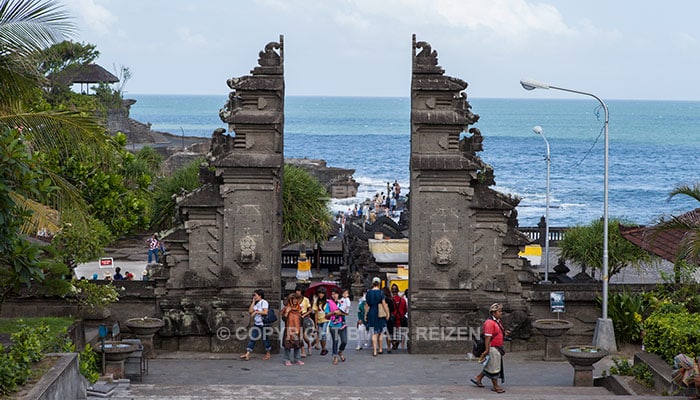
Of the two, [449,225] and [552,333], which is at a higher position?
[449,225]

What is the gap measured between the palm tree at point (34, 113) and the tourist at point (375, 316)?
619 cm

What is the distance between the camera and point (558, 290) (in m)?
21.2

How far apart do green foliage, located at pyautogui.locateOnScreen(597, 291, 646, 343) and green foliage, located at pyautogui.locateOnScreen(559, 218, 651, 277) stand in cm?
1211

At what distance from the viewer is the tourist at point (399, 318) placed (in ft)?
70.4

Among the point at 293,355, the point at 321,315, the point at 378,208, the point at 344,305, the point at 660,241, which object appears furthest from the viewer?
the point at 378,208

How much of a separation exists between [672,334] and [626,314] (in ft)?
17.4

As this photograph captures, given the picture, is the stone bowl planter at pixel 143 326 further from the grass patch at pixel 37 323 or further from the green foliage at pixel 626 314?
the green foliage at pixel 626 314

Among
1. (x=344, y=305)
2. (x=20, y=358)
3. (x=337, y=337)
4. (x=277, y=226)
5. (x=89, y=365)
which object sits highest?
(x=277, y=226)

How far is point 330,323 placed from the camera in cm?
1998

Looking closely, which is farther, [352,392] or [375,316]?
[375,316]

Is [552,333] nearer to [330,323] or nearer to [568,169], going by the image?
[330,323]

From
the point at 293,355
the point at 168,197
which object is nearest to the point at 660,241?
the point at 293,355

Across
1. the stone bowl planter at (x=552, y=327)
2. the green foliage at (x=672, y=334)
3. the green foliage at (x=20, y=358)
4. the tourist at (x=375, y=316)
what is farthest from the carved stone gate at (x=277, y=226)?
the green foliage at (x=20, y=358)

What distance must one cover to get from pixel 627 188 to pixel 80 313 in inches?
3885
